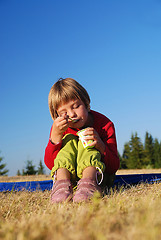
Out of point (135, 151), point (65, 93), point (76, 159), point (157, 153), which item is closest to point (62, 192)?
point (76, 159)

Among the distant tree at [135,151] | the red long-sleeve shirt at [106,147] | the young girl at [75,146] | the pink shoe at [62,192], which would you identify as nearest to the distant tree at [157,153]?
the distant tree at [135,151]

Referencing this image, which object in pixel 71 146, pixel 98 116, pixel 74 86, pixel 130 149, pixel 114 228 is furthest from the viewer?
pixel 130 149

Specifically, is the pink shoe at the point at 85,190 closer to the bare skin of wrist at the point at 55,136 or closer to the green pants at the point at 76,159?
the green pants at the point at 76,159

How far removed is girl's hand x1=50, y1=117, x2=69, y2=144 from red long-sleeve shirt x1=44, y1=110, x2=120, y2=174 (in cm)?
6

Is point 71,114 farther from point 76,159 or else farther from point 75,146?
point 76,159

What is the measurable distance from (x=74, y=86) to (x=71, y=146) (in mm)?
720

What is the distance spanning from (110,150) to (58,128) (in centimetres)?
61

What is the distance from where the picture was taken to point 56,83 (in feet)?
9.30

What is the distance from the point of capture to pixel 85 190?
1922 mm

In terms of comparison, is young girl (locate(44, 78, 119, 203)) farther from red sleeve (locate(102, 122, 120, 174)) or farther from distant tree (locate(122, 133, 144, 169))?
distant tree (locate(122, 133, 144, 169))

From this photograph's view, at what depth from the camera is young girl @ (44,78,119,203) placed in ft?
6.73

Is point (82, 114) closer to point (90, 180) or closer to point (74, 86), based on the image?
point (74, 86)

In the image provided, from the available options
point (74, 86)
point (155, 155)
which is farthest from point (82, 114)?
point (155, 155)

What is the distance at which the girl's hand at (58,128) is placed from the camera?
94.6 inches
